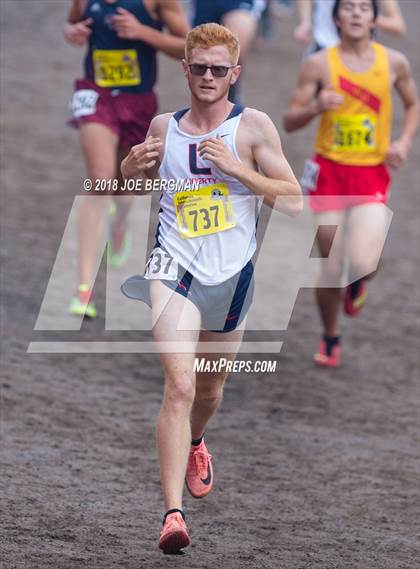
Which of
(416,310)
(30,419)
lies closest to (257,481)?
(30,419)

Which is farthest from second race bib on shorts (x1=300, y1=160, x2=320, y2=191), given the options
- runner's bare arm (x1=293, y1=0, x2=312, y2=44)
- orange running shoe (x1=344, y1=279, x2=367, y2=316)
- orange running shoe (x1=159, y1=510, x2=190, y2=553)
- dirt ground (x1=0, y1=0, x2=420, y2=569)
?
orange running shoe (x1=159, y1=510, x2=190, y2=553)

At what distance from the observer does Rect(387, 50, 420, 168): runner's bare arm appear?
→ 863 cm

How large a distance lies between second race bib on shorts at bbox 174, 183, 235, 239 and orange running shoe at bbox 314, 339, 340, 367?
3626 millimetres

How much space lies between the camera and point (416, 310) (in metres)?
11.0

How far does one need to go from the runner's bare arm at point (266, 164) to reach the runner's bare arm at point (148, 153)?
0.63 ft

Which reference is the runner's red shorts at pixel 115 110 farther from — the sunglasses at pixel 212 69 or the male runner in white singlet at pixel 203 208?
the sunglasses at pixel 212 69

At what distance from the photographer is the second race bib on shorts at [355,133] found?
8.69m

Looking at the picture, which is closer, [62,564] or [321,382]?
[62,564]

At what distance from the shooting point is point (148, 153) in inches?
217

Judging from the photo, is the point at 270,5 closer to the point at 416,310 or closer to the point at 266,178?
the point at 416,310

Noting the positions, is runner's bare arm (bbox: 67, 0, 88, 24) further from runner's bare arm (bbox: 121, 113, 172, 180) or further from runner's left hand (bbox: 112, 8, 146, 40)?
runner's bare arm (bbox: 121, 113, 172, 180)

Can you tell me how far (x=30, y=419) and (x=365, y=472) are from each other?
1.82 metres

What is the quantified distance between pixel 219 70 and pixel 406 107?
374cm

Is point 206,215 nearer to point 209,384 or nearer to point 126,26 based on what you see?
point 209,384
